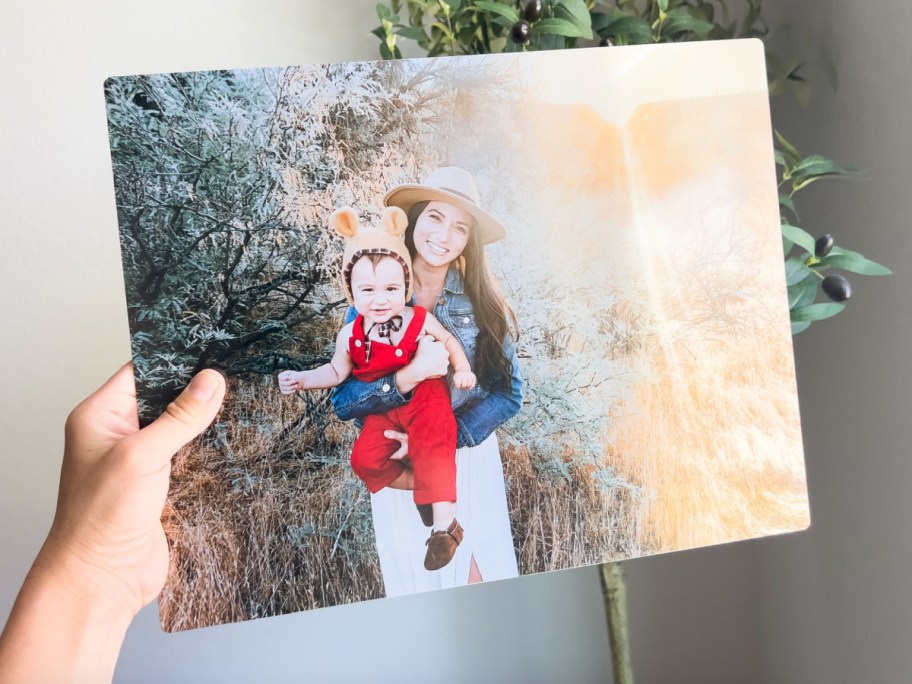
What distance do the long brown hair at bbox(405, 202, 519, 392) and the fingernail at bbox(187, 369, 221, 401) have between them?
0.26 meters

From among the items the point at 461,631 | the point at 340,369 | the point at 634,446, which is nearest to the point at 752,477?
the point at 634,446

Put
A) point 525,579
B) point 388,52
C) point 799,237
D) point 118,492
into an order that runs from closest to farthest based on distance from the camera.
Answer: point 118,492 → point 799,237 → point 388,52 → point 525,579

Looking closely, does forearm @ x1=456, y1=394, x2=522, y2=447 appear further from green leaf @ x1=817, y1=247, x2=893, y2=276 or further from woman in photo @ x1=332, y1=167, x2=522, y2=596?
green leaf @ x1=817, y1=247, x2=893, y2=276

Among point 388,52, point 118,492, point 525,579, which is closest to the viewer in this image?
point 118,492

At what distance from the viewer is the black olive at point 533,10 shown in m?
0.74

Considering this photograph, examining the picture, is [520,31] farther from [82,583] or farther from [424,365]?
[82,583]

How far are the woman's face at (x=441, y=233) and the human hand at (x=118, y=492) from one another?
24cm

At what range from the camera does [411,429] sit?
2.29 ft

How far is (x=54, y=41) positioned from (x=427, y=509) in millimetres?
834

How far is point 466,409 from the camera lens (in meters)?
0.70

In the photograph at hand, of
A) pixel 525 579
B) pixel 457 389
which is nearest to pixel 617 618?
pixel 525 579

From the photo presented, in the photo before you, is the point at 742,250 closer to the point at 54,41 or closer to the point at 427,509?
the point at 427,509

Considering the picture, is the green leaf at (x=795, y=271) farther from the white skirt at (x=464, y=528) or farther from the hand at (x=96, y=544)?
the hand at (x=96, y=544)

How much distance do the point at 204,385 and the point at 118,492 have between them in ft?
0.42
